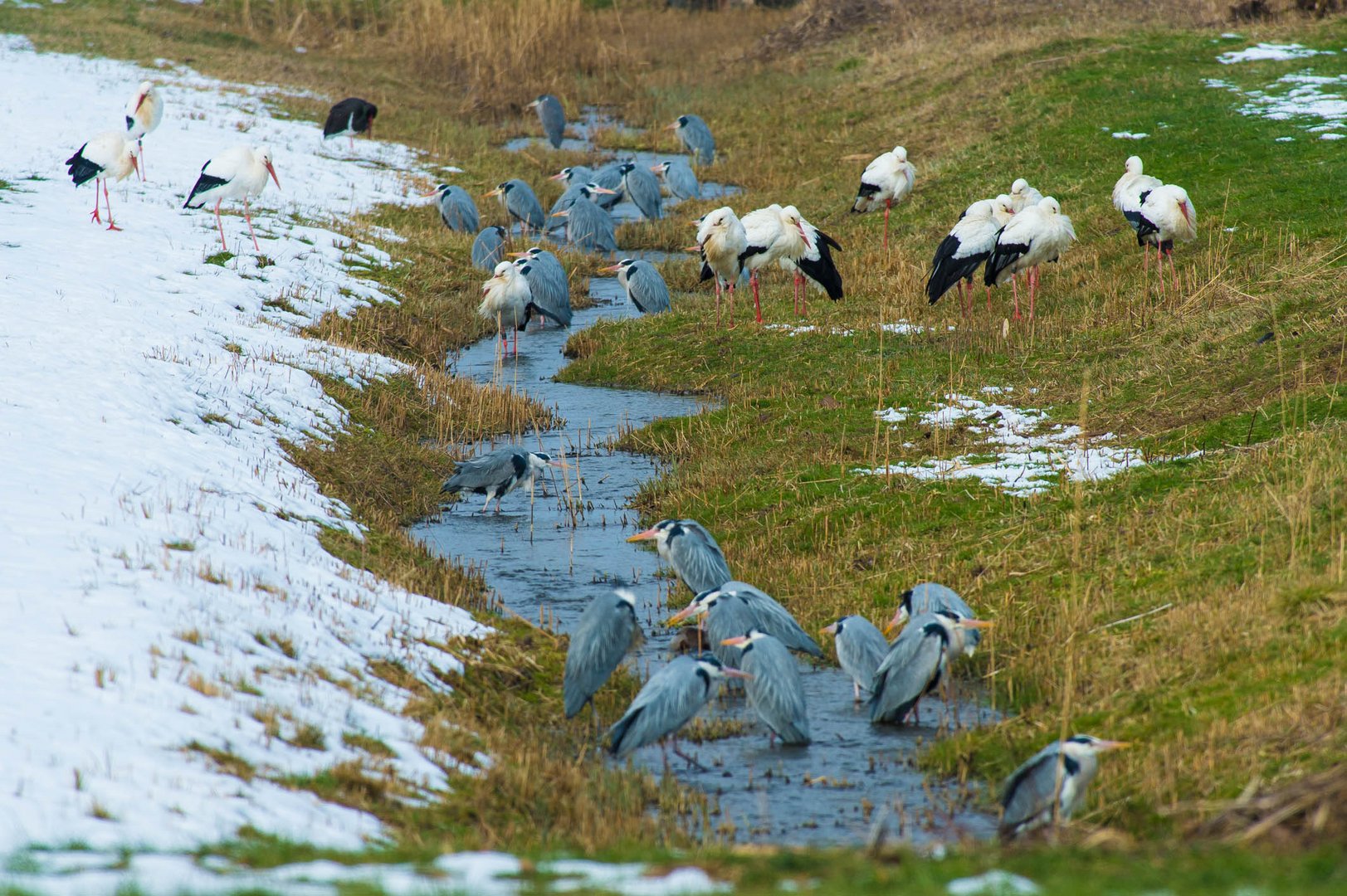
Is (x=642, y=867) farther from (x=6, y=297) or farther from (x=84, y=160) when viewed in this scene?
(x=84, y=160)

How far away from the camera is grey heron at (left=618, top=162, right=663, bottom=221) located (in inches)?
783

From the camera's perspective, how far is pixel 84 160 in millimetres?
14312

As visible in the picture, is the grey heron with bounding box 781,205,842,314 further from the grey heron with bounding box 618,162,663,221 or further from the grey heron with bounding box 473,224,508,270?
the grey heron with bounding box 618,162,663,221

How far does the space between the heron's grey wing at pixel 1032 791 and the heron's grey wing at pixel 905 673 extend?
3.75ft

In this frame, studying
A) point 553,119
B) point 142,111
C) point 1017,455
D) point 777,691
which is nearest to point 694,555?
point 777,691

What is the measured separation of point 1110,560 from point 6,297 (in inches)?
352

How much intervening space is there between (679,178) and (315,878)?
17.9 meters

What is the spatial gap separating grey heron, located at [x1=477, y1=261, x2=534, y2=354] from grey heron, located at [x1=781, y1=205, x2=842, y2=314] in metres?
2.95

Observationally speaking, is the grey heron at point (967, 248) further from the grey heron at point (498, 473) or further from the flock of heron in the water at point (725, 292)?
the grey heron at point (498, 473)

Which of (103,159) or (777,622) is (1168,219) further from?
(103,159)

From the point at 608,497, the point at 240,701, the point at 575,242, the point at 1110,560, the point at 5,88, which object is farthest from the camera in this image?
the point at 5,88

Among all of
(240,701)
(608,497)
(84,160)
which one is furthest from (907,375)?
(84,160)

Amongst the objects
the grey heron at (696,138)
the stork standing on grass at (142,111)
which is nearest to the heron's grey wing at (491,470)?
the stork standing on grass at (142,111)

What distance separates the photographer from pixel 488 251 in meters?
17.4
